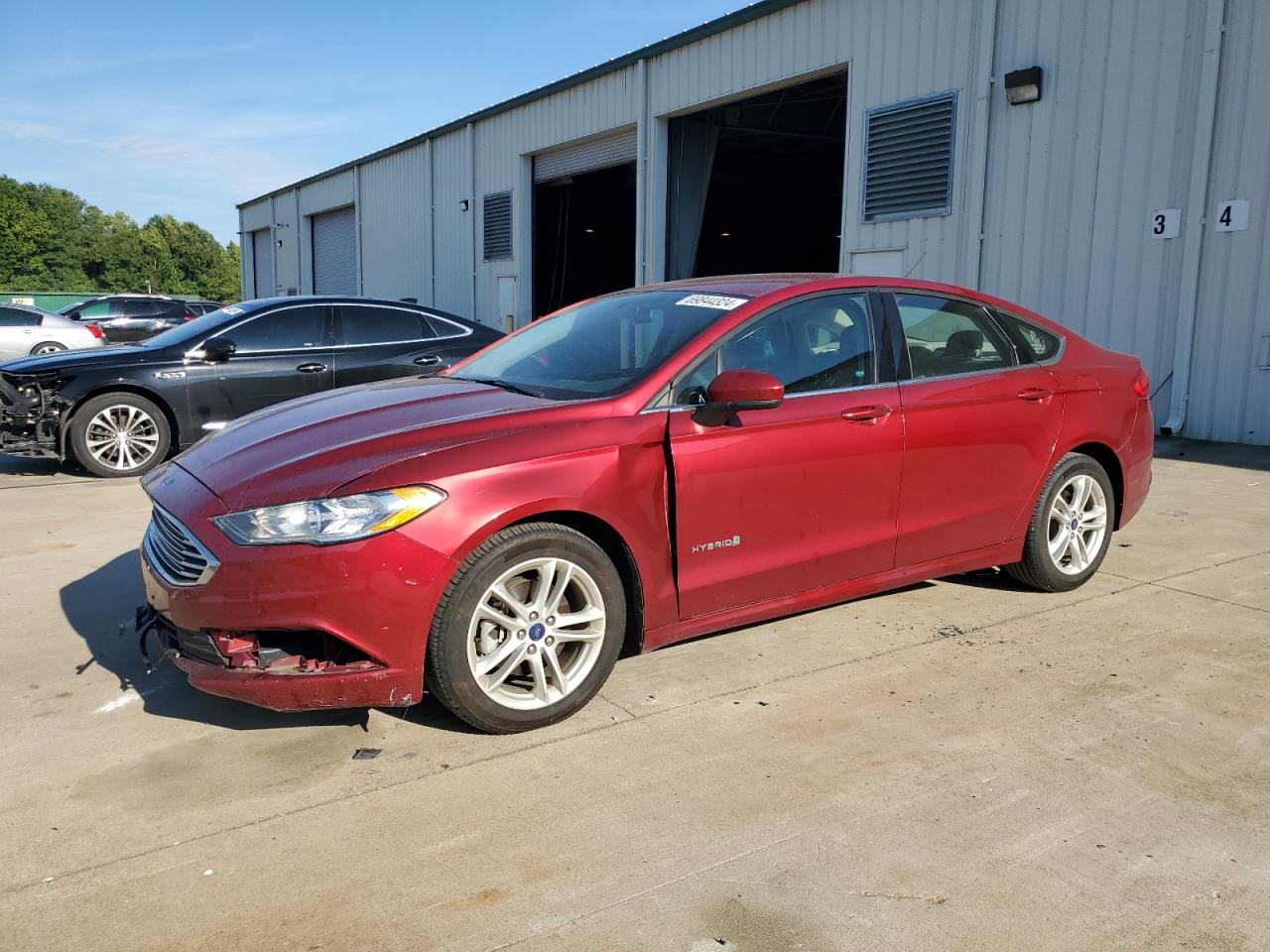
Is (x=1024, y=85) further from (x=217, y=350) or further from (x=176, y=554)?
(x=176, y=554)

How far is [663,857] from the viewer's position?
2.59 meters

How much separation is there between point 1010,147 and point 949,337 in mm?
8370

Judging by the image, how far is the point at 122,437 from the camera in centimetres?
830

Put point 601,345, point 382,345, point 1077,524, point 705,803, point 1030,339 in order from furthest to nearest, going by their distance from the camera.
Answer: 1. point 382,345
2. point 1077,524
3. point 1030,339
4. point 601,345
5. point 705,803

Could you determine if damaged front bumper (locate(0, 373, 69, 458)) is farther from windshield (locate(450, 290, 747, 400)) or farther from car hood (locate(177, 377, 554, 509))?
windshield (locate(450, 290, 747, 400))

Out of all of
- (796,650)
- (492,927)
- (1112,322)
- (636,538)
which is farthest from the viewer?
(1112,322)

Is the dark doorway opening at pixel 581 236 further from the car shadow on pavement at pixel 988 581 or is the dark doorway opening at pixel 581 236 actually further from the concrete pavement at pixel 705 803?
the concrete pavement at pixel 705 803

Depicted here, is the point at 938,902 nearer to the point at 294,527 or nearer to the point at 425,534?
the point at 425,534

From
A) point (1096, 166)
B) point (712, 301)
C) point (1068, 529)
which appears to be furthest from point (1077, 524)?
point (1096, 166)

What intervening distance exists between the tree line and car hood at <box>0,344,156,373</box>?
322 ft

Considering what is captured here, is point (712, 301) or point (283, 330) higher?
point (712, 301)

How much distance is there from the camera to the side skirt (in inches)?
142

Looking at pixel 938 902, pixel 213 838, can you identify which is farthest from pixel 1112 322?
pixel 213 838

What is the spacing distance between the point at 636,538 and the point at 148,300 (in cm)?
2652
